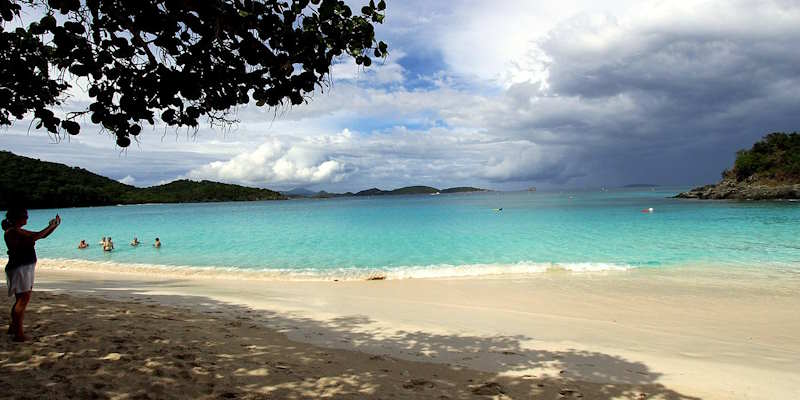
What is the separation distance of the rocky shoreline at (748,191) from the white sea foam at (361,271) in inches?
2826

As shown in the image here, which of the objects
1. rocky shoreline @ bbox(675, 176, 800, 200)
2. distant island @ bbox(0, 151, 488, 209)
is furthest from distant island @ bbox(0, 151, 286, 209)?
rocky shoreline @ bbox(675, 176, 800, 200)

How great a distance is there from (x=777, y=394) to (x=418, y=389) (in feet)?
15.7

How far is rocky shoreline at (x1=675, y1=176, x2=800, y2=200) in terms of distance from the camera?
225 feet

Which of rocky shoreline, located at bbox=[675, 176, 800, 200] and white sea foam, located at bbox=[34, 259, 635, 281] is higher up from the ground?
rocky shoreline, located at bbox=[675, 176, 800, 200]

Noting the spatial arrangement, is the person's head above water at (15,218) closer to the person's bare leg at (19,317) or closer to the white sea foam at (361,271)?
the person's bare leg at (19,317)

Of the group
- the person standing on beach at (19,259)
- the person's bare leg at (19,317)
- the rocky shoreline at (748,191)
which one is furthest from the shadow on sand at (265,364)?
the rocky shoreline at (748,191)

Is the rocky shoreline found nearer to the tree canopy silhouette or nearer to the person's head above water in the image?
the tree canopy silhouette

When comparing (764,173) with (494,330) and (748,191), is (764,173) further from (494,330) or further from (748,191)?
(494,330)

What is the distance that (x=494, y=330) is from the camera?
8922mm

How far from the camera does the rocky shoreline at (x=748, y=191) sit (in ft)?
225

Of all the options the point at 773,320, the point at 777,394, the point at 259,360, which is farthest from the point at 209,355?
the point at 773,320

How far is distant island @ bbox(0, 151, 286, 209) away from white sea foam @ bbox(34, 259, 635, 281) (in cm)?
10135

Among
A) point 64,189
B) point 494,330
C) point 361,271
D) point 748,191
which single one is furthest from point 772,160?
point 64,189

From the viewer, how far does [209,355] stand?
6.01 m
